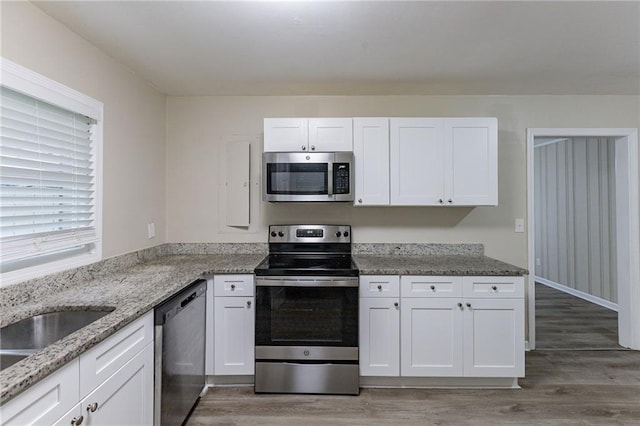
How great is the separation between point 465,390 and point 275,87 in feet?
9.07

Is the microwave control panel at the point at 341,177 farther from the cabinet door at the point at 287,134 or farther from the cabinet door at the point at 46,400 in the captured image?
the cabinet door at the point at 46,400

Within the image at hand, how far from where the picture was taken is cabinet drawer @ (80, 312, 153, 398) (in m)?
1.13

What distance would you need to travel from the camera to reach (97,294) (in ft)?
5.35

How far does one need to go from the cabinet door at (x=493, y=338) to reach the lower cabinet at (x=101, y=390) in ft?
6.54

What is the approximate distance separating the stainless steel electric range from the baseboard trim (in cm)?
389

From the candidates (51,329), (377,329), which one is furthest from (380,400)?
(51,329)

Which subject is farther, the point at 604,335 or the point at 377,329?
the point at 604,335

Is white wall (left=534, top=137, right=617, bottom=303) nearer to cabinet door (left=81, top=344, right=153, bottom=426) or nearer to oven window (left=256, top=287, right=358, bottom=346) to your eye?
oven window (left=256, top=287, right=358, bottom=346)

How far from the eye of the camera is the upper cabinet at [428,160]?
2533 millimetres

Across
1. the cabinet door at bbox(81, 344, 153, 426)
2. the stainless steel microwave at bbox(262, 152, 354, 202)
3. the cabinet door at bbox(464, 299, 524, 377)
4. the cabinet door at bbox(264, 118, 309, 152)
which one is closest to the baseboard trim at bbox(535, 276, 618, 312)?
the cabinet door at bbox(464, 299, 524, 377)

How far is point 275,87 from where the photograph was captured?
2.70 meters

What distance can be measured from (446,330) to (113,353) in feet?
6.54

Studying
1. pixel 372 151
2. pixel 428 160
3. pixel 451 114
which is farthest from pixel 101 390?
pixel 451 114

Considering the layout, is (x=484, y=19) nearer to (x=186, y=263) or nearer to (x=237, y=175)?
(x=237, y=175)
